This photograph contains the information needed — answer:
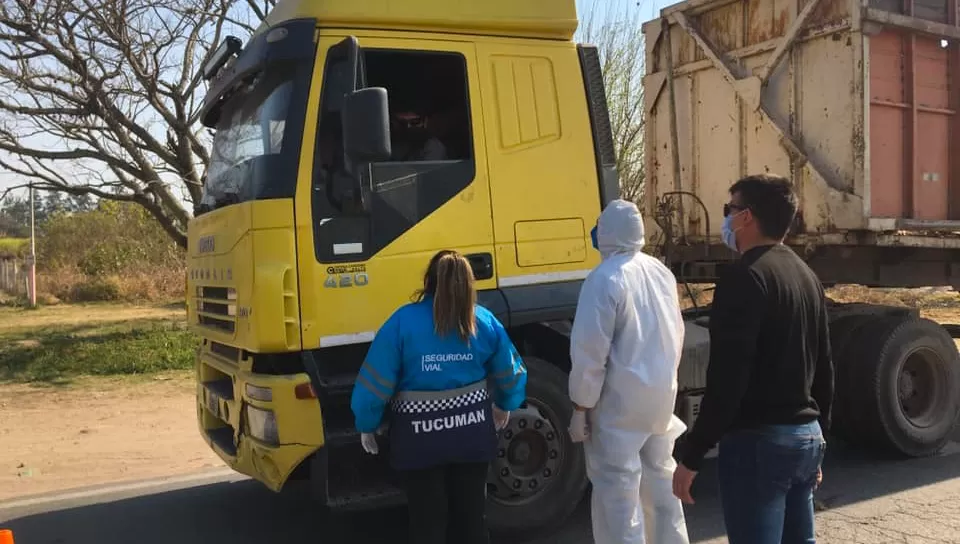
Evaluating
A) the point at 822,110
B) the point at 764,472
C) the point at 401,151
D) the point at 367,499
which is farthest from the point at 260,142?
the point at 822,110

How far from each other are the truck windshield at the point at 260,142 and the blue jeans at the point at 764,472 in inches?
98.0

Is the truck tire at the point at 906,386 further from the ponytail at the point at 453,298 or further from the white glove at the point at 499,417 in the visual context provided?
the ponytail at the point at 453,298

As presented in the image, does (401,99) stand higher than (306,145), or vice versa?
(401,99)

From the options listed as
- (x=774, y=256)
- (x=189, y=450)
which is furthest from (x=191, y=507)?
(x=774, y=256)

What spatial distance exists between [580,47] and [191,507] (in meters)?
4.08

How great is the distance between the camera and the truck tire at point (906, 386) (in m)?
5.92

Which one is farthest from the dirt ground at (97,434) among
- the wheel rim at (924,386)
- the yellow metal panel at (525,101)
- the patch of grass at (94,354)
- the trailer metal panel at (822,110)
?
the wheel rim at (924,386)

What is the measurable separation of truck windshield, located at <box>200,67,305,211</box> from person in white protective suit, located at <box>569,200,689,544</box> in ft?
5.39

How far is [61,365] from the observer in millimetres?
11133

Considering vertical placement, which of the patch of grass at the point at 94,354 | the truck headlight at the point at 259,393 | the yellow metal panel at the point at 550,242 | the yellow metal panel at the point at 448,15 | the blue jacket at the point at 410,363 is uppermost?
the yellow metal panel at the point at 448,15

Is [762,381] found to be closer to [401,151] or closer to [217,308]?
[401,151]

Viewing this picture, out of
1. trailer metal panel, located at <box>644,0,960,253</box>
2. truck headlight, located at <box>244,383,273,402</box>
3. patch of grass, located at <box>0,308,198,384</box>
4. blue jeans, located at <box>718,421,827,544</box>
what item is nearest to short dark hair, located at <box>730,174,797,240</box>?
blue jeans, located at <box>718,421,827,544</box>

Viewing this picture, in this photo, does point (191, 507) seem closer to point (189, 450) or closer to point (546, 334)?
point (189, 450)

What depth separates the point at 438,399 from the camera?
330 centimetres
